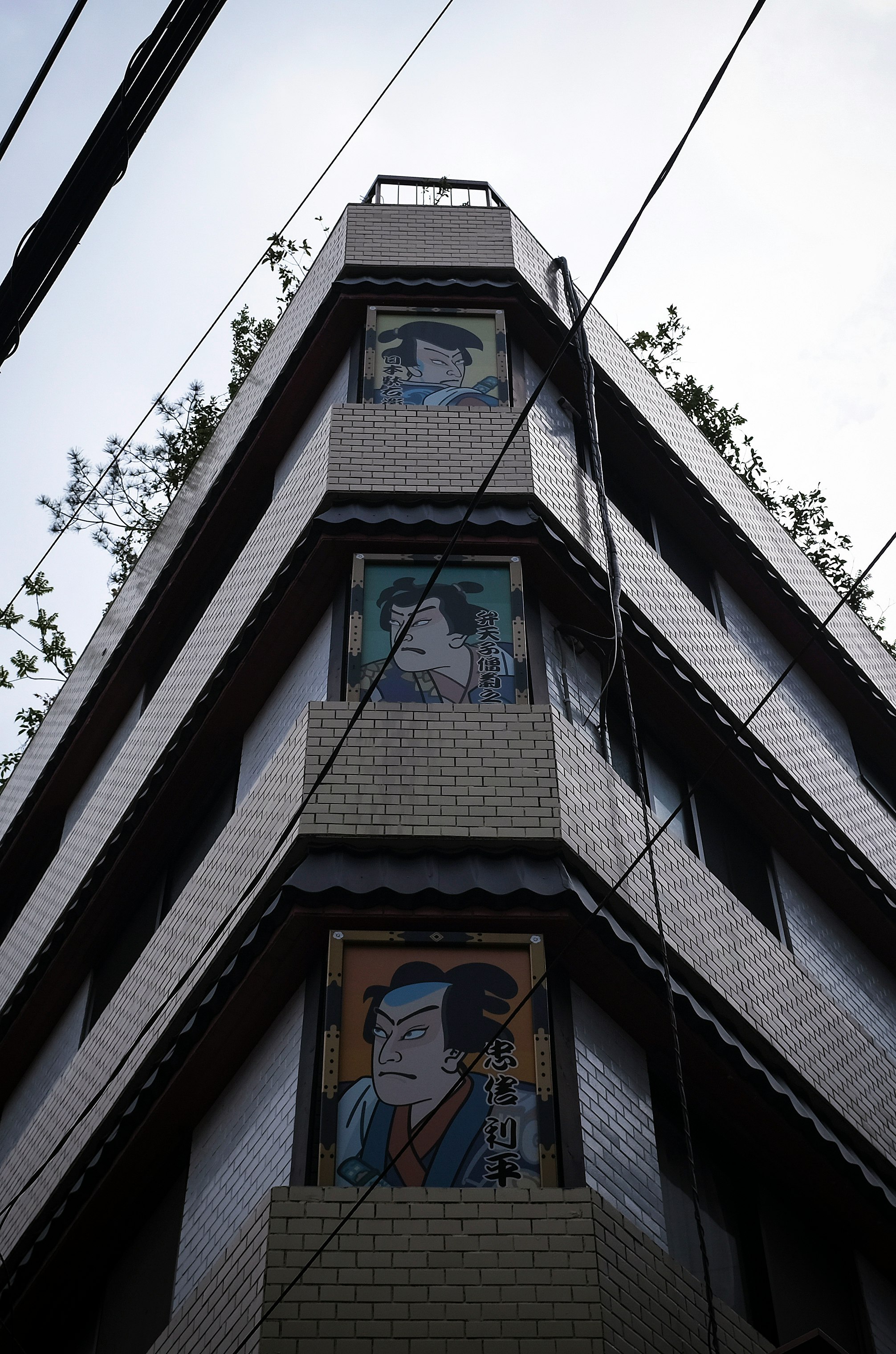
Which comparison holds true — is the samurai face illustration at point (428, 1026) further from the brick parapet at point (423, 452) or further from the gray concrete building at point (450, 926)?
the brick parapet at point (423, 452)

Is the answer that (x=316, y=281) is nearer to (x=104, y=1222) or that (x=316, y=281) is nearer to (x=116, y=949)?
(x=116, y=949)

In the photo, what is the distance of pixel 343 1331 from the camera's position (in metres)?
5.98

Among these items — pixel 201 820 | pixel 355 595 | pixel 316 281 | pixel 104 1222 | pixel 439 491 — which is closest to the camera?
pixel 104 1222

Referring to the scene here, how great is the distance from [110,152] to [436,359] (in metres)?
6.21

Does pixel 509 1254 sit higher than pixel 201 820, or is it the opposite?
pixel 201 820

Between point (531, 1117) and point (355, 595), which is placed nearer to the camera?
point (531, 1117)

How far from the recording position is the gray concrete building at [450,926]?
21.5 feet

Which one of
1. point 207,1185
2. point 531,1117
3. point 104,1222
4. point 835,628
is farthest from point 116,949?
point 835,628

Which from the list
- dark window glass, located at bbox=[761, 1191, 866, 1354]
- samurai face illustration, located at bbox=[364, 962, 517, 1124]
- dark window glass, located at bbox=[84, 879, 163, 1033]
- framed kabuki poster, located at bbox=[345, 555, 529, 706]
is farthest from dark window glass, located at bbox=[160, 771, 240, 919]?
dark window glass, located at bbox=[761, 1191, 866, 1354]

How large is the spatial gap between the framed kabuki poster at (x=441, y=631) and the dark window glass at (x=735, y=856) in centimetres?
213

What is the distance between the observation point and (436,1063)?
22.7 feet

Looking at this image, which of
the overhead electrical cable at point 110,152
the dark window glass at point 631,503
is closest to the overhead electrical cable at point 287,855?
the overhead electrical cable at point 110,152

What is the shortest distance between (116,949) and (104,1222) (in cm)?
346

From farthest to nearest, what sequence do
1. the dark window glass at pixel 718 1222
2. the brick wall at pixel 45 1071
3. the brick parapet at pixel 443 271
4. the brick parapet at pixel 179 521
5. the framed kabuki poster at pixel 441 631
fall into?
1. the brick parapet at pixel 179 521
2. the brick parapet at pixel 443 271
3. the brick wall at pixel 45 1071
4. the framed kabuki poster at pixel 441 631
5. the dark window glass at pixel 718 1222
